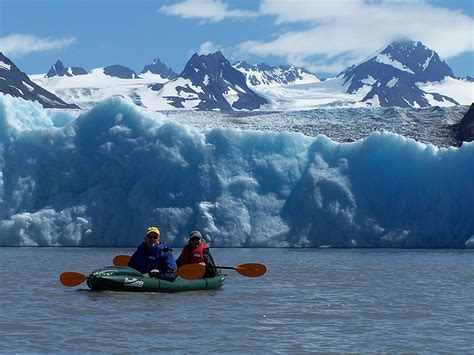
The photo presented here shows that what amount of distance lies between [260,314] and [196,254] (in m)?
3.64

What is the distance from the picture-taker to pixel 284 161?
3108 centimetres

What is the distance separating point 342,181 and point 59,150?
32.7 feet

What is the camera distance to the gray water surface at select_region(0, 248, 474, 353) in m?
10.3

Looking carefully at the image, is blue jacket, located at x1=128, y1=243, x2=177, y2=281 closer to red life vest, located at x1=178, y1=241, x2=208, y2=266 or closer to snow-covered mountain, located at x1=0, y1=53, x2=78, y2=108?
red life vest, located at x1=178, y1=241, x2=208, y2=266

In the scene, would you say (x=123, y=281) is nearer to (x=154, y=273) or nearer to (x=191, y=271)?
(x=154, y=273)

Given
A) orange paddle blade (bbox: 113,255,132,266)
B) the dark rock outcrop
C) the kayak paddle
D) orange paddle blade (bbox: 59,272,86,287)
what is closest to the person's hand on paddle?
the kayak paddle

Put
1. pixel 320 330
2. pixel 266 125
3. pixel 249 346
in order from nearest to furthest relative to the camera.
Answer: pixel 249 346 < pixel 320 330 < pixel 266 125

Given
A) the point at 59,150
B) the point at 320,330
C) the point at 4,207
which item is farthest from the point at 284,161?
the point at 320,330

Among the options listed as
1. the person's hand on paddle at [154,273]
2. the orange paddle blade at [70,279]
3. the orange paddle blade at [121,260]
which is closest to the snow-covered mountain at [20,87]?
the orange paddle blade at [121,260]

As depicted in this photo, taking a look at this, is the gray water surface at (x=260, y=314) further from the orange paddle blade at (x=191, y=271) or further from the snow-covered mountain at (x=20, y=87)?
the snow-covered mountain at (x=20, y=87)

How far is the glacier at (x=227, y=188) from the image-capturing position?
30.0m

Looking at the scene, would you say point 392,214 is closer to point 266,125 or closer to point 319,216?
point 319,216

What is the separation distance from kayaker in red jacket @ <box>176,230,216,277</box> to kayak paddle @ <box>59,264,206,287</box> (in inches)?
14.7

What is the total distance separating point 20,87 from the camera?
18062 cm
